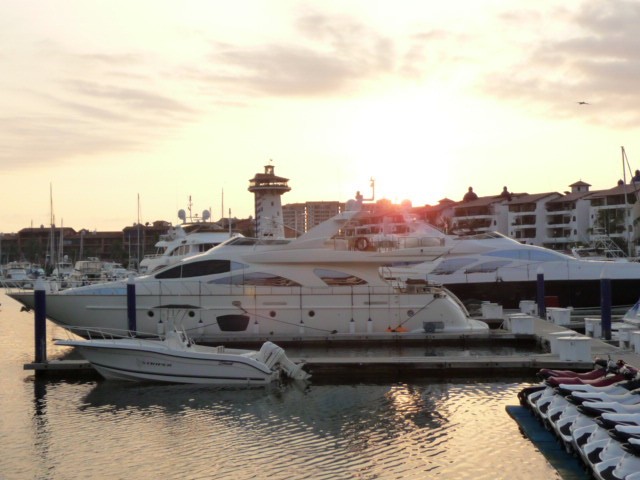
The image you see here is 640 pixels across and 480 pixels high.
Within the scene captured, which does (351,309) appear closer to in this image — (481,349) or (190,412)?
(481,349)

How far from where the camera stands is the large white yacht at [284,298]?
28328 mm

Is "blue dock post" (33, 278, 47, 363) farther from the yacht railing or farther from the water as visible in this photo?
the yacht railing

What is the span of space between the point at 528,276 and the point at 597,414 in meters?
28.3

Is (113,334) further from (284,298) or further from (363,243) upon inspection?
(363,243)

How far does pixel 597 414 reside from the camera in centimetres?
1343

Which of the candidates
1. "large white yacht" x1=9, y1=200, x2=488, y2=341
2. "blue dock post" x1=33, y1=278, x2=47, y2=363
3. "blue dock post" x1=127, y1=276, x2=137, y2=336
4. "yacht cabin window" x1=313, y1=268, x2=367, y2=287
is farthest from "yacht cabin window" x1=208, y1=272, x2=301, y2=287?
"blue dock post" x1=33, y1=278, x2=47, y2=363

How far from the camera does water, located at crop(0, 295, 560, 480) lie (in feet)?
47.0

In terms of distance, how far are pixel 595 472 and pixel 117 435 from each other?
30.8 ft

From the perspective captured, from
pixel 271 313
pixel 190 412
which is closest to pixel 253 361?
pixel 190 412

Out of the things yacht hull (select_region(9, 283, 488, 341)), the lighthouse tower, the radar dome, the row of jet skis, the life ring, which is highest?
the lighthouse tower

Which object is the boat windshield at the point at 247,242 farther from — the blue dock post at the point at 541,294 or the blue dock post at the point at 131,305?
the blue dock post at the point at 541,294

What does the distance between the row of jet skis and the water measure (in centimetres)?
73

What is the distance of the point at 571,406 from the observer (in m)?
14.8

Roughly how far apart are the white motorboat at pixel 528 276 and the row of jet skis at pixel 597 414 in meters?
23.7
